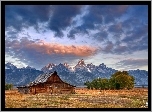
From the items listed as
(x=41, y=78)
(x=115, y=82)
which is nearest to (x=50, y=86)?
(x=41, y=78)

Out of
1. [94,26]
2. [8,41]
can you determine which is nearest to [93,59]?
[94,26]

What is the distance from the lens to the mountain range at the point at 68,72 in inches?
233

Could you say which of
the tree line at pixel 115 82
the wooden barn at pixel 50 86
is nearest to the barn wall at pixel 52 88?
the wooden barn at pixel 50 86

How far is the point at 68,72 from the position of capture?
5988mm

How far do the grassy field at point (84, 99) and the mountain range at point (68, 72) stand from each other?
0.44 feet

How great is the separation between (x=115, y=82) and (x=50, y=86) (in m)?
0.75

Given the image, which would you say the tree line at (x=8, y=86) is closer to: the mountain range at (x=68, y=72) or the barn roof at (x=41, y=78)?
the mountain range at (x=68, y=72)

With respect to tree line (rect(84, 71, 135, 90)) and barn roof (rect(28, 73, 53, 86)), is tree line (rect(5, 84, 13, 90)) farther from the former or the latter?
tree line (rect(84, 71, 135, 90))

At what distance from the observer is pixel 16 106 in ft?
19.6

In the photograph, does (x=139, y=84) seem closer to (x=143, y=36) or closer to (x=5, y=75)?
(x=143, y=36)

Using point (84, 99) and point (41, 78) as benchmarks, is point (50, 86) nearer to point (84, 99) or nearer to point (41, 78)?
point (41, 78)

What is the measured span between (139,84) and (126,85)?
237 mm

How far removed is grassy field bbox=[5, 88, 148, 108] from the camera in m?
5.97

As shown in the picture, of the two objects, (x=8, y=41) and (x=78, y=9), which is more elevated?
(x=78, y=9)
